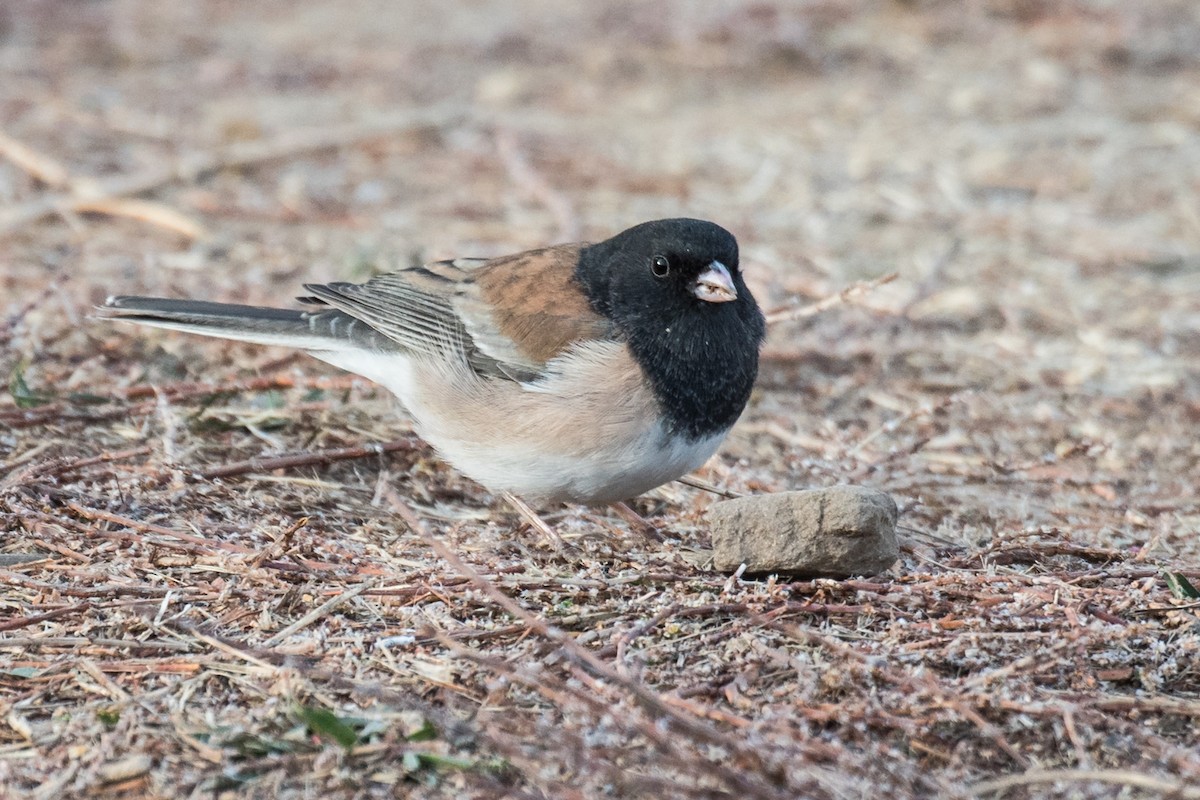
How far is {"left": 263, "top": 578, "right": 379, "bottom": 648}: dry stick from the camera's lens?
2.65 m

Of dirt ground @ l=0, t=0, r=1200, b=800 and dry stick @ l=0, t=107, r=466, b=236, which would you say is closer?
dirt ground @ l=0, t=0, r=1200, b=800

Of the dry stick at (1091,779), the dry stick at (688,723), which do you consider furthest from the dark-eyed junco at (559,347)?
the dry stick at (1091,779)

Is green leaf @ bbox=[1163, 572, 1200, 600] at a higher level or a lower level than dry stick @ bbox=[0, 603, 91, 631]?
lower

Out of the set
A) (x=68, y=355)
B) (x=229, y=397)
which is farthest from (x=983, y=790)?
(x=68, y=355)

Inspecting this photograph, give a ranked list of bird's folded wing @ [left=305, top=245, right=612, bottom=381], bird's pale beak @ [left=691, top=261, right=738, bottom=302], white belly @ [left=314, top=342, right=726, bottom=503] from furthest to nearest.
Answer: bird's folded wing @ [left=305, top=245, right=612, bottom=381]
bird's pale beak @ [left=691, top=261, right=738, bottom=302]
white belly @ [left=314, top=342, right=726, bottom=503]

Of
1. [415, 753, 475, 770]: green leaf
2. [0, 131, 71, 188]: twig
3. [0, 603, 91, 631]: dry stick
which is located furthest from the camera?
[0, 131, 71, 188]: twig

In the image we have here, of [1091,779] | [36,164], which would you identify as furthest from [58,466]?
[36,164]

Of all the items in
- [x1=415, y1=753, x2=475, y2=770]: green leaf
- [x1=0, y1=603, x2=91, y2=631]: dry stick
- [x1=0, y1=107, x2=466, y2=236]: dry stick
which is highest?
[x1=0, y1=107, x2=466, y2=236]: dry stick

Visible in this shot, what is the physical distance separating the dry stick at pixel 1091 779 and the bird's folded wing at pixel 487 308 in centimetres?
147

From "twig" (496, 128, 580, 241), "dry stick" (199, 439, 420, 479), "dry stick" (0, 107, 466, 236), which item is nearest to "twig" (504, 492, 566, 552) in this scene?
"dry stick" (199, 439, 420, 479)

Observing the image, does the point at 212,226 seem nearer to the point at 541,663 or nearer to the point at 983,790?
the point at 541,663

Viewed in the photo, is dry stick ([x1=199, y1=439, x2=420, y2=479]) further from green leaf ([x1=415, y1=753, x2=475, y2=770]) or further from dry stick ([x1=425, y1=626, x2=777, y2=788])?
green leaf ([x1=415, y1=753, x2=475, y2=770])

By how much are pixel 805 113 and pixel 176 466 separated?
201 inches

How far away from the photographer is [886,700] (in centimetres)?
241
